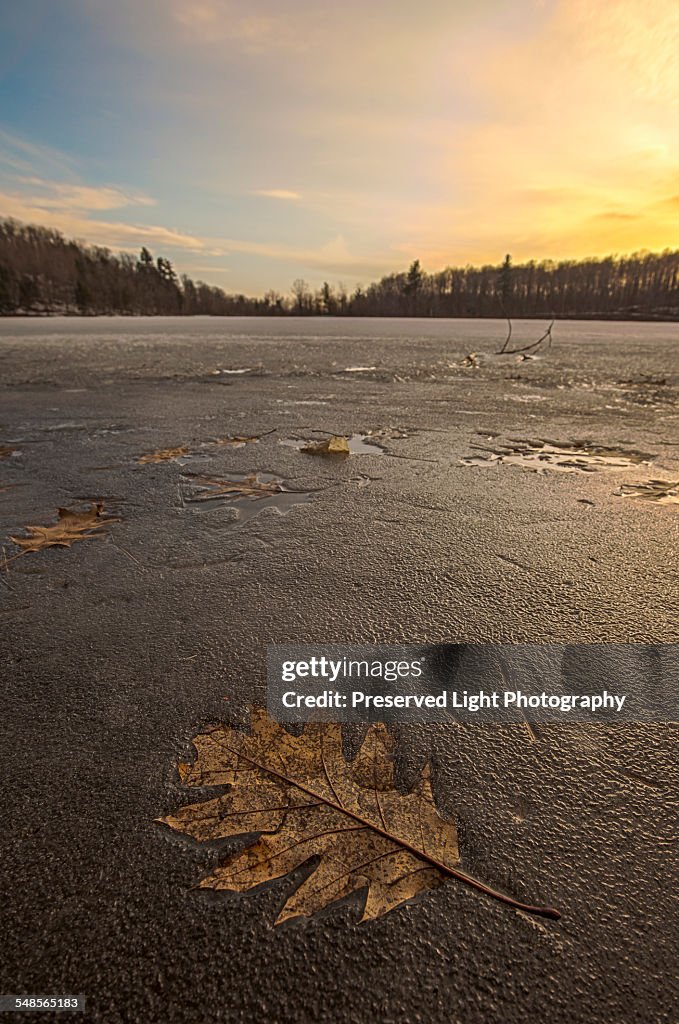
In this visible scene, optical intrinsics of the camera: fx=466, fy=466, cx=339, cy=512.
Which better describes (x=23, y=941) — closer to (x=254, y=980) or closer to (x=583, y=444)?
(x=254, y=980)

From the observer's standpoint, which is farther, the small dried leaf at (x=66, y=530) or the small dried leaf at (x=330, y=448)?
the small dried leaf at (x=330, y=448)

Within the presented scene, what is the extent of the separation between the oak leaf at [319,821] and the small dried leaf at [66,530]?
158cm

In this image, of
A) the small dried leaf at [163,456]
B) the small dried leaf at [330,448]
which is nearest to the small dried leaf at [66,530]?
the small dried leaf at [163,456]

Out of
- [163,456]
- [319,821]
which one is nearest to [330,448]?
[163,456]

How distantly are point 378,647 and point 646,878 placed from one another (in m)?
0.84

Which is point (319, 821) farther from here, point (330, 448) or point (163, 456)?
point (163, 456)

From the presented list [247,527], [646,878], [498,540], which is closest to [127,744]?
[646,878]

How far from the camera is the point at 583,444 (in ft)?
13.7

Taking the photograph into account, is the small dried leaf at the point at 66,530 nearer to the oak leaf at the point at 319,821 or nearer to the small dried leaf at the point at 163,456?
the small dried leaf at the point at 163,456

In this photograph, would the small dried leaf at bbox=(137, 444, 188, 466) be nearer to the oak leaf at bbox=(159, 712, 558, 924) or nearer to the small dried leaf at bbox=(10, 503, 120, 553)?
the small dried leaf at bbox=(10, 503, 120, 553)

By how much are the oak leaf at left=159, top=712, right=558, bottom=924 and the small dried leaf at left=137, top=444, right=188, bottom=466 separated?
9.72 ft

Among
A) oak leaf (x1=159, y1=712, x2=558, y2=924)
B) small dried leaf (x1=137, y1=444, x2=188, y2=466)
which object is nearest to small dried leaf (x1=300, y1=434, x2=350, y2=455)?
small dried leaf (x1=137, y1=444, x2=188, y2=466)

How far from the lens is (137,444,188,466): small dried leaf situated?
375cm

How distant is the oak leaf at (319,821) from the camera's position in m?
0.88
